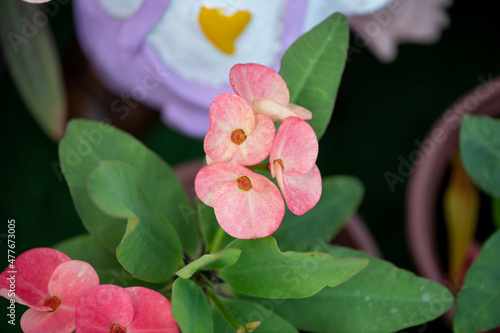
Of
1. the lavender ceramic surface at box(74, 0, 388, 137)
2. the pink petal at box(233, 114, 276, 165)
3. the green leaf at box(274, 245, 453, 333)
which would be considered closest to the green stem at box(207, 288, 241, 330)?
the green leaf at box(274, 245, 453, 333)

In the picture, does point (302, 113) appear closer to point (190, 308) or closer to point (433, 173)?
point (190, 308)

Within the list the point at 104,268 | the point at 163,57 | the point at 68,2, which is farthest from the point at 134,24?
the point at 68,2

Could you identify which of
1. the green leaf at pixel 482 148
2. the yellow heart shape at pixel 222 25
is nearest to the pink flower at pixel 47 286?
the yellow heart shape at pixel 222 25

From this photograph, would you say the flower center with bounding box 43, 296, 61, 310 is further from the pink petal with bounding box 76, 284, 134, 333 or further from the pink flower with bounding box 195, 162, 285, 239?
the pink flower with bounding box 195, 162, 285, 239

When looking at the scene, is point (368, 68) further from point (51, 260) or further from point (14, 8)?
point (51, 260)

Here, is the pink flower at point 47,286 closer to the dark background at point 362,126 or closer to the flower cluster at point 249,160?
the flower cluster at point 249,160

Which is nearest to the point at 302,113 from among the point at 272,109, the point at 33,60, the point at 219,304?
the point at 272,109
